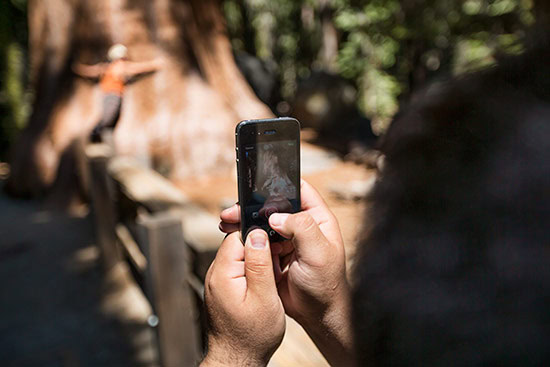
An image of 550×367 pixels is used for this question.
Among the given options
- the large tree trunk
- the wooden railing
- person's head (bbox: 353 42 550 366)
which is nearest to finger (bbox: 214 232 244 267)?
person's head (bbox: 353 42 550 366)

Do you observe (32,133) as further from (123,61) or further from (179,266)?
(179,266)

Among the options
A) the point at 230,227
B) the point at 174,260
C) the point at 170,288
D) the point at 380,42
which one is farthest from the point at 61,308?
the point at 380,42

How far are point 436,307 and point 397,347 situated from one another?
0.07m

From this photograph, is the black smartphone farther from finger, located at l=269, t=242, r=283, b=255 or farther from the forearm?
the forearm

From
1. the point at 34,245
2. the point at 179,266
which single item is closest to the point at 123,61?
the point at 34,245

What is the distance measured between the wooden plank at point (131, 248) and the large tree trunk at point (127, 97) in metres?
2.35

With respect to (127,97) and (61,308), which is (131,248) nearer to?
(61,308)

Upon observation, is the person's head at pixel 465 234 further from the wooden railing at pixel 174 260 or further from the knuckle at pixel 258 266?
the wooden railing at pixel 174 260

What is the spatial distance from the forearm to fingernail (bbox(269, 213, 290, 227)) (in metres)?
0.19

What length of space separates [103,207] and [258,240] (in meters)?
3.99

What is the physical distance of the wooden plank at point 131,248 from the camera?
11.4 feet

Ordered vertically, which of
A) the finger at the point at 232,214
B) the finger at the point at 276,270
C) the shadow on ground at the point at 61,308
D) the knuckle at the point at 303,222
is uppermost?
the knuckle at the point at 303,222

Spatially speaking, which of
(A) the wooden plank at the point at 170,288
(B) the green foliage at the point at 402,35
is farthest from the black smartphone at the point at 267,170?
(B) the green foliage at the point at 402,35

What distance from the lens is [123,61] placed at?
6082 millimetres
